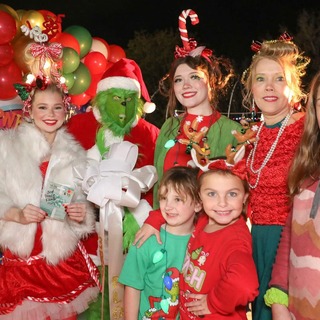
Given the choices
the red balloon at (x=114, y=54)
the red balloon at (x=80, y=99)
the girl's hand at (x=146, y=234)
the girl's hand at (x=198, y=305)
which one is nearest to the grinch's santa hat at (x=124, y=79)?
the girl's hand at (x=146, y=234)

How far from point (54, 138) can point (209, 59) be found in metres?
1.09

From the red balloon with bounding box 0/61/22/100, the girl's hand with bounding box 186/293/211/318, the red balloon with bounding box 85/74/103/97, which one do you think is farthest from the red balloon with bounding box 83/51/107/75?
the girl's hand with bounding box 186/293/211/318

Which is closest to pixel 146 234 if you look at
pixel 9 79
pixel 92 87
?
pixel 9 79

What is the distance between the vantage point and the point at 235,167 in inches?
114

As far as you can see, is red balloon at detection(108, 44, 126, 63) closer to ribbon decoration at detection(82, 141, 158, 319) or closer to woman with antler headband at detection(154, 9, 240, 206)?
woman with antler headband at detection(154, 9, 240, 206)

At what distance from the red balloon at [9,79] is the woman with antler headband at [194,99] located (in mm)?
2429

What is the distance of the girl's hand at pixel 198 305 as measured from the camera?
8.95 feet

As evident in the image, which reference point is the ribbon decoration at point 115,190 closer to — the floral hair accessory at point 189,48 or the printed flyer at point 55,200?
the printed flyer at point 55,200

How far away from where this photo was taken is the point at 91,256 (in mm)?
4137

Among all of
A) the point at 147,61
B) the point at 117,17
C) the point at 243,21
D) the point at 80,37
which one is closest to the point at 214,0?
the point at 243,21

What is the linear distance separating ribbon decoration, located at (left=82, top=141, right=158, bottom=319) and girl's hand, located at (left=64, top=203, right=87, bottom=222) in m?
0.08

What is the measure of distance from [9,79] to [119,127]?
2.06 metres

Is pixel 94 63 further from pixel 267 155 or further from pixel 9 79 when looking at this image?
pixel 267 155

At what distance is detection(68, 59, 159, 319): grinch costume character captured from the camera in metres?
4.02
